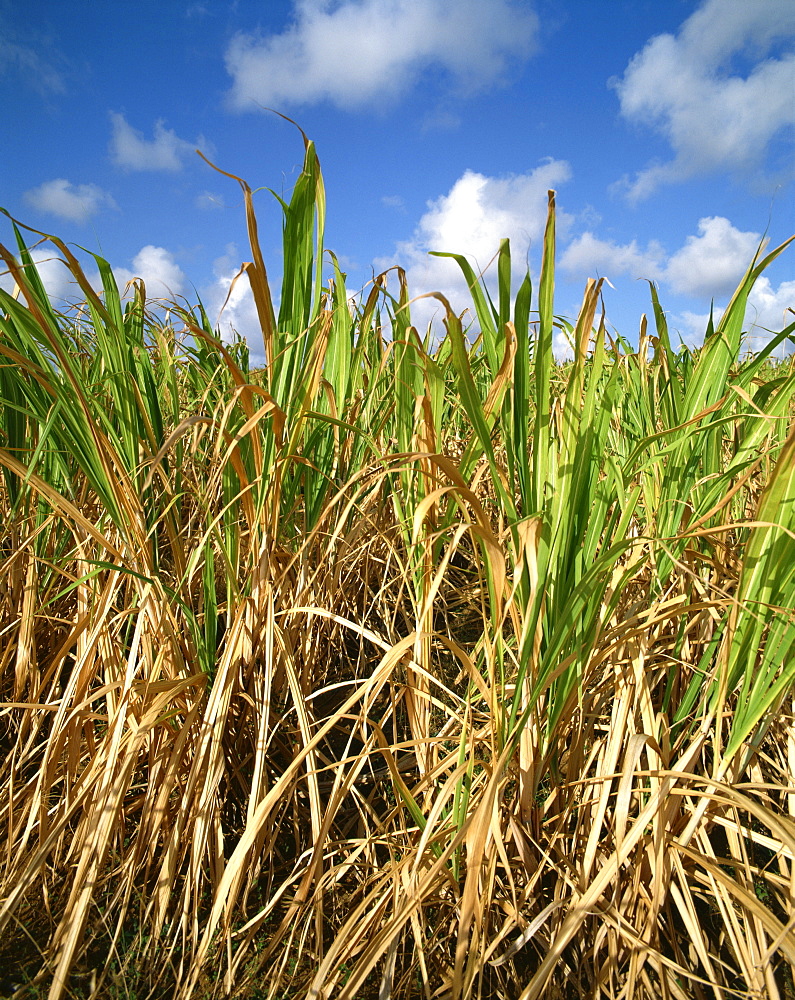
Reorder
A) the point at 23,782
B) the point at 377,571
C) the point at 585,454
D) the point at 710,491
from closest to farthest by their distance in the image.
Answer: the point at 585,454 → the point at 710,491 → the point at 23,782 → the point at 377,571

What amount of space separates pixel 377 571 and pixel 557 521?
0.61 meters

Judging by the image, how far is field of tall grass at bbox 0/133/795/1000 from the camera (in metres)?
0.65

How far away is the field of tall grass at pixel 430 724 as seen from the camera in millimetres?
652

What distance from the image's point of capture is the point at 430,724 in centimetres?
92

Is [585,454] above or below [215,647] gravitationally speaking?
above

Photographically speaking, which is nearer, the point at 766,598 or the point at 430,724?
the point at 766,598

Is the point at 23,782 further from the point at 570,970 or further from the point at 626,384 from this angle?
the point at 626,384

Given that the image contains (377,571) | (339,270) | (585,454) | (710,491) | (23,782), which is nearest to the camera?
(585,454)

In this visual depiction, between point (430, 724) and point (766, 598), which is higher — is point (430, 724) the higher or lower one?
the lower one

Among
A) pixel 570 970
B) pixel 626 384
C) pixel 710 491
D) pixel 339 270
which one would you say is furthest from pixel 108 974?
pixel 626 384

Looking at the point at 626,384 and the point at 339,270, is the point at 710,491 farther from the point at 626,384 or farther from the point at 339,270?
the point at 339,270

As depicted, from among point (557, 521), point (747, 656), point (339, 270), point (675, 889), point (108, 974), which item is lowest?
point (108, 974)

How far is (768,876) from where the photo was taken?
0.70m

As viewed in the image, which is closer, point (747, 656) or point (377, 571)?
point (747, 656)
